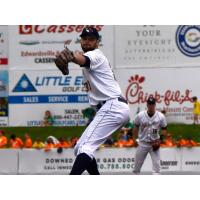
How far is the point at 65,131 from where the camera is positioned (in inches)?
1310

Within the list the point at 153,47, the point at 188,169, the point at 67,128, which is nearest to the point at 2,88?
the point at 67,128

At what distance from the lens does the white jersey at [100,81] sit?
9359mm

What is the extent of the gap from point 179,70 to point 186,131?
4.86m

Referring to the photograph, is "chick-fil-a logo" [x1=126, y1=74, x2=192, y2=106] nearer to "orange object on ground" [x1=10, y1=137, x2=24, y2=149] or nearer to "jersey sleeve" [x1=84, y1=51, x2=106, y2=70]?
"orange object on ground" [x1=10, y1=137, x2=24, y2=149]

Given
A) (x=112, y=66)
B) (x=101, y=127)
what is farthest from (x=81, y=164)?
(x=112, y=66)

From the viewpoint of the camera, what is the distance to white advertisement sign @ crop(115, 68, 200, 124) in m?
35.6

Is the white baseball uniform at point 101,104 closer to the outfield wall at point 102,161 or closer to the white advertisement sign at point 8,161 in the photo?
the outfield wall at point 102,161

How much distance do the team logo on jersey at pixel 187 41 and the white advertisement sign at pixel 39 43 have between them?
3.15m

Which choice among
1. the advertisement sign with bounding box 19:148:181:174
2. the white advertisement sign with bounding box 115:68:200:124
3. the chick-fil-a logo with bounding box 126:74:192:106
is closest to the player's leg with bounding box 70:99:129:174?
the advertisement sign with bounding box 19:148:181:174

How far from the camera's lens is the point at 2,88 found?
3681 centimetres

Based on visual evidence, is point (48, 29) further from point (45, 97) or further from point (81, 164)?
point (81, 164)

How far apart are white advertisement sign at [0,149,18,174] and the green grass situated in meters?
9.18

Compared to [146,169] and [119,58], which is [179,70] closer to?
[119,58]

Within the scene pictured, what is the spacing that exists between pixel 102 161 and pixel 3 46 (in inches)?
692
